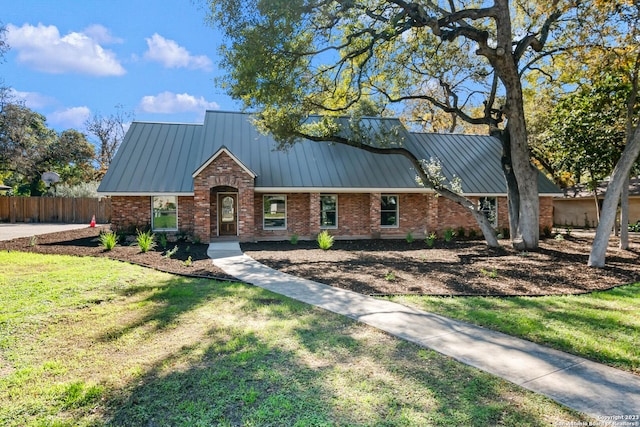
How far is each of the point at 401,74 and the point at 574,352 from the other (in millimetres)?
13519

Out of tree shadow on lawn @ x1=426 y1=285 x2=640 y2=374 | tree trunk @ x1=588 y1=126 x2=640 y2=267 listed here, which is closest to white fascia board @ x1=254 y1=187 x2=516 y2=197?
tree trunk @ x1=588 y1=126 x2=640 y2=267

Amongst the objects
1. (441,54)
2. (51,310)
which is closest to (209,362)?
(51,310)

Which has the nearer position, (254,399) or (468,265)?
(254,399)

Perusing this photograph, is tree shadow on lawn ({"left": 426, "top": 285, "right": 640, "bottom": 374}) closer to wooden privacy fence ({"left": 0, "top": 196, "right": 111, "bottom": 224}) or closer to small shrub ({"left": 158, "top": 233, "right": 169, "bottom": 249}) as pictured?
small shrub ({"left": 158, "top": 233, "right": 169, "bottom": 249})

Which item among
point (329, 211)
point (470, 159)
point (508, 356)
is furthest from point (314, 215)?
point (508, 356)

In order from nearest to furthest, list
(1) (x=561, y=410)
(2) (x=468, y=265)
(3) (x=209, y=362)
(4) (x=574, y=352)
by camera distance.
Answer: (1) (x=561, y=410)
(3) (x=209, y=362)
(4) (x=574, y=352)
(2) (x=468, y=265)

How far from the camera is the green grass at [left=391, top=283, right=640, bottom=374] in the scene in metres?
4.62

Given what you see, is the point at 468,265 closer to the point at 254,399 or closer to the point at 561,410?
the point at 561,410

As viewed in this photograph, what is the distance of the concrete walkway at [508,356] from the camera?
345cm

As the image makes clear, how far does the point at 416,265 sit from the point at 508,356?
6.45 m

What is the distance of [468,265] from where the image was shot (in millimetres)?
10758

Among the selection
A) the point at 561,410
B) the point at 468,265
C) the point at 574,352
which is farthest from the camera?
the point at 468,265

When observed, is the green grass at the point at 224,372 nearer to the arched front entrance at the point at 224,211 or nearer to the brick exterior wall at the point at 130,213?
the brick exterior wall at the point at 130,213

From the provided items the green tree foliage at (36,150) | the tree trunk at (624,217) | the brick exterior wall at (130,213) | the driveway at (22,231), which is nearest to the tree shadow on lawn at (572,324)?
the tree trunk at (624,217)
